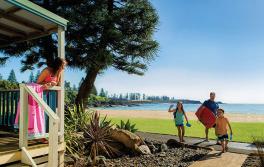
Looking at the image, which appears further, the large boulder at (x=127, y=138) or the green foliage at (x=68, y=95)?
the green foliage at (x=68, y=95)

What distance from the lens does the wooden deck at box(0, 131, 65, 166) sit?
5457mm

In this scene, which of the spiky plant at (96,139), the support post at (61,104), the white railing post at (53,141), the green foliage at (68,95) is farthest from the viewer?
the green foliage at (68,95)

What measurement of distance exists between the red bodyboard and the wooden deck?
27.4 feet

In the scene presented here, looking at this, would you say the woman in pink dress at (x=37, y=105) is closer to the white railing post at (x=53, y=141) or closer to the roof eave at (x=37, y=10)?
the roof eave at (x=37, y=10)

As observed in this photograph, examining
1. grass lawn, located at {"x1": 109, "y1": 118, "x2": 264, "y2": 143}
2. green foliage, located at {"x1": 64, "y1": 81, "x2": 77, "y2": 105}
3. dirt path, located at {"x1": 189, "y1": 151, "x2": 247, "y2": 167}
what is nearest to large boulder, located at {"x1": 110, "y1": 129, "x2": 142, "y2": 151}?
dirt path, located at {"x1": 189, "y1": 151, "x2": 247, "y2": 167}

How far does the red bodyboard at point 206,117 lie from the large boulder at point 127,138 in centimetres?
416

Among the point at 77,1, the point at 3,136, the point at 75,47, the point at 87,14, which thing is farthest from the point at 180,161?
the point at 77,1

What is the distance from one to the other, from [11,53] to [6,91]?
9024 mm

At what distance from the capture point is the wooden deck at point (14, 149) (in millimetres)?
5457

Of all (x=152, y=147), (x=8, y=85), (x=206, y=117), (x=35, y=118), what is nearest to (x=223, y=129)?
(x=152, y=147)

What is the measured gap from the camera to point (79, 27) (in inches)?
590

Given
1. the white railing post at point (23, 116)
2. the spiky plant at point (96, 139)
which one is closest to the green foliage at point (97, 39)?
the spiky plant at point (96, 139)

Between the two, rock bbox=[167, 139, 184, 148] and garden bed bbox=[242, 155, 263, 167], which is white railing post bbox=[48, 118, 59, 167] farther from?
rock bbox=[167, 139, 184, 148]

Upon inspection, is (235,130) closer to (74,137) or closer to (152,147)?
(152,147)
